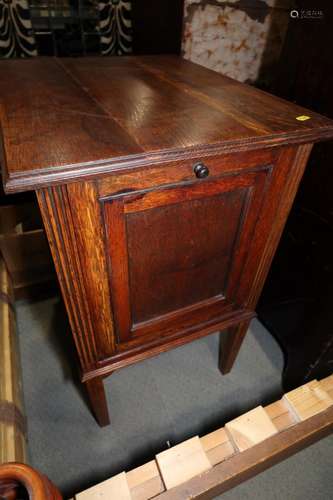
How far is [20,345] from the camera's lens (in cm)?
125

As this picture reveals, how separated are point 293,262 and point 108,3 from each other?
117cm

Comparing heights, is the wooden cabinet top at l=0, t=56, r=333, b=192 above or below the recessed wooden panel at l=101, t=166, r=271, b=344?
above

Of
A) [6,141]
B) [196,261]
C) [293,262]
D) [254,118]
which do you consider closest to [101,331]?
[196,261]

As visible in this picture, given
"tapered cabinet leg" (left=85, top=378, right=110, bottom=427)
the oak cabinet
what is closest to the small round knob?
the oak cabinet

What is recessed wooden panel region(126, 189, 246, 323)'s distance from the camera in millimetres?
572

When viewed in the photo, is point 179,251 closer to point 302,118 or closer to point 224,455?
point 302,118

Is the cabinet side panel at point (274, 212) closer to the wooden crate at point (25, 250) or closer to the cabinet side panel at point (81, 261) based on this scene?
the cabinet side panel at point (81, 261)

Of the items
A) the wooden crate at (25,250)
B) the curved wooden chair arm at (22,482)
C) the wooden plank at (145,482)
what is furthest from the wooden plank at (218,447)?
the wooden crate at (25,250)

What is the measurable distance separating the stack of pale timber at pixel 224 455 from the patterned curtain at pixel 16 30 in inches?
55.4

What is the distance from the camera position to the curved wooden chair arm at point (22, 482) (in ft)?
1.26

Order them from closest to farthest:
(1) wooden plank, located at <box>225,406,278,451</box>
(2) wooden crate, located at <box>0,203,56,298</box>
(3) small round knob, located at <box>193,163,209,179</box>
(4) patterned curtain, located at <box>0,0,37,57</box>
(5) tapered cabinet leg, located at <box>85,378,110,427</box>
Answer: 1. (3) small round knob, located at <box>193,163,209,179</box>
2. (1) wooden plank, located at <box>225,406,278,451</box>
3. (5) tapered cabinet leg, located at <box>85,378,110,427</box>
4. (4) patterned curtain, located at <box>0,0,37,57</box>
5. (2) wooden crate, located at <box>0,203,56,298</box>

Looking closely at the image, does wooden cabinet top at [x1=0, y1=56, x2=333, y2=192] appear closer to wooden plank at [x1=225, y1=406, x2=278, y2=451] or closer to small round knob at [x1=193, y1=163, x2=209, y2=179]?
small round knob at [x1=193, y1=163, x2=209, y2=179]

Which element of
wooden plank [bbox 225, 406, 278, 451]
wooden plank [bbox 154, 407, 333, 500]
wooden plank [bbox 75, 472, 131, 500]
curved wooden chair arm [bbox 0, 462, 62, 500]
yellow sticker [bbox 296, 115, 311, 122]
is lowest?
wooden plank [bbox 225, 406, 278, 451]

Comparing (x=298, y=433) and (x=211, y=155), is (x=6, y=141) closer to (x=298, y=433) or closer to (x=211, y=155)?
(x=211, y=155)
